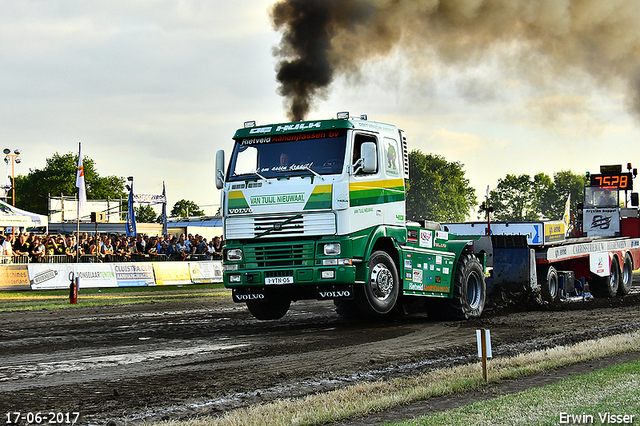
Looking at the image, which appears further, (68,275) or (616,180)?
(68,275)

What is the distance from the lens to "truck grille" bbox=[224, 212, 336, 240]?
38.5ft

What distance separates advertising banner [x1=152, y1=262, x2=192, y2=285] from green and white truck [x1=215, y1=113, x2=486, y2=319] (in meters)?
17.0

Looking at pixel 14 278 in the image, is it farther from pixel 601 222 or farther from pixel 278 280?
pixel 601 222

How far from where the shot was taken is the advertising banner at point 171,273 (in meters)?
29.1

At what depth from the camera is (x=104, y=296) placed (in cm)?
2370

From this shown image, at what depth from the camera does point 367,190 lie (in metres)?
12.1

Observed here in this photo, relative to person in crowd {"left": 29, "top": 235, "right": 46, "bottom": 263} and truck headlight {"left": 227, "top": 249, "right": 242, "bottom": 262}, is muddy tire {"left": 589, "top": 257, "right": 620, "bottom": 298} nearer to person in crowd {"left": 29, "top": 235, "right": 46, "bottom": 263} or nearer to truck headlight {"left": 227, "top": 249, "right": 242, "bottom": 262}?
truck headlight {"left": 227, "top": 249, "right": 242, "bottom": 262}

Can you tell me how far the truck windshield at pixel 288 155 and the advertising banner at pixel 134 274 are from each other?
54.4 feet

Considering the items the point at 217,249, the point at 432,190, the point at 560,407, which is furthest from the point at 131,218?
the point at 432,190

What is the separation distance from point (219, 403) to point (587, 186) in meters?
22.0

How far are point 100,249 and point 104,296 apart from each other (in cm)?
611

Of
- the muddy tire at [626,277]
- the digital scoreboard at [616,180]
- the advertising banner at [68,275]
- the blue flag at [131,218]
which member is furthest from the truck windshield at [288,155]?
the blue flag at [131,218]

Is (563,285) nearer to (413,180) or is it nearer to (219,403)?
(219,403)

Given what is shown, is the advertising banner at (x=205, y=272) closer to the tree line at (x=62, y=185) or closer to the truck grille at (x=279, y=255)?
the truck grille at (x=279, y=255)
